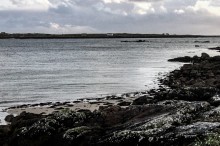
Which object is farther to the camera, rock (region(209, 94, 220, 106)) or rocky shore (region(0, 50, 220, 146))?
rock (region(209, 94, 220, 106))

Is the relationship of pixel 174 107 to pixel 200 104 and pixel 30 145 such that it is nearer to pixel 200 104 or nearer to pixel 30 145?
pixel 200 104

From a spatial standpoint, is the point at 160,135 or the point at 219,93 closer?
the point at 160,135

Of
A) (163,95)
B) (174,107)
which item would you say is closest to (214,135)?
(174,107)

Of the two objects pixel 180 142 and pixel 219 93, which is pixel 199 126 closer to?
pixel 180 142

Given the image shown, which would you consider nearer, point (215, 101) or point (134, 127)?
point (134, 127)

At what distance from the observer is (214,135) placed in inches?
532

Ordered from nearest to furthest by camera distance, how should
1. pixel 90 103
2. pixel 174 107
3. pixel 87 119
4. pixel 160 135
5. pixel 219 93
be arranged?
pixel 160 135 < pixel 174 107 < pixel 87 119 < pixel 219 93 < pixel 90 103

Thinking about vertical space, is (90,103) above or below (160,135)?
below

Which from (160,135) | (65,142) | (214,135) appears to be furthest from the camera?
(65,142)

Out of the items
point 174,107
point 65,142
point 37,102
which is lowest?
point 37,102

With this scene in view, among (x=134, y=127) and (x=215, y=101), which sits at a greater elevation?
(x=215, y=101)

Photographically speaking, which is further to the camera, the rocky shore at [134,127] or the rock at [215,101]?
the rock at [215,101]

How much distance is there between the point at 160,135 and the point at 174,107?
13.1 ft

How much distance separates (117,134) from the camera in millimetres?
15859
